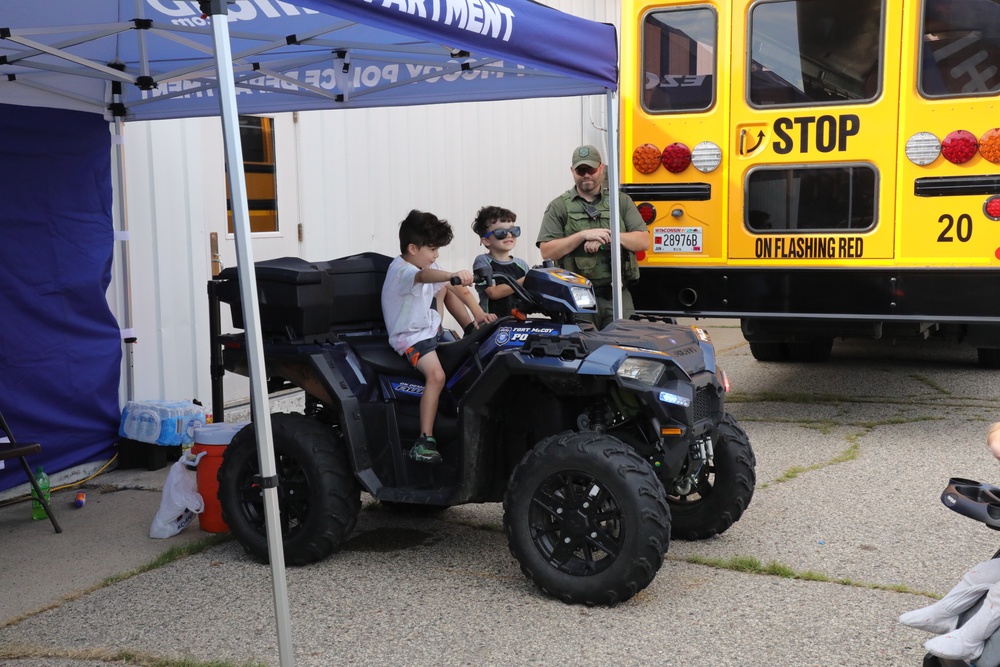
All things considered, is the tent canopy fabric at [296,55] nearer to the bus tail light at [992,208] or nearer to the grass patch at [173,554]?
the grass patch at [173,554]

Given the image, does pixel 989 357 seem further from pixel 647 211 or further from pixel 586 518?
pixel 586 518

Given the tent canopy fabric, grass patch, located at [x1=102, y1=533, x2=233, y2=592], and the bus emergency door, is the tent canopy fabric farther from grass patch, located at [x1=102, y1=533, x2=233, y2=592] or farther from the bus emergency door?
grass patch, located at [x1=102, y1=533, x2=233, y2=592]

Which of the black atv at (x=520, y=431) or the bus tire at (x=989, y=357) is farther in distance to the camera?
the bus tire at (x=989, y=357)

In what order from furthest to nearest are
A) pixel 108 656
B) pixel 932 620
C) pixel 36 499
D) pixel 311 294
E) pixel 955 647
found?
pixel 36 499 → pixel 311 294 → pixel 108 656 → pixel 932 620 → pixel 955 647

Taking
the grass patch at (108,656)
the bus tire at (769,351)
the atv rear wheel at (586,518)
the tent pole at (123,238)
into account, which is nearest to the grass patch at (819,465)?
the atv rear wheel at (586,518)

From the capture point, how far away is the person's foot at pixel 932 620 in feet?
9.57

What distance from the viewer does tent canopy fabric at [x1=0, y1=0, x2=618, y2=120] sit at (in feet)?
15.0

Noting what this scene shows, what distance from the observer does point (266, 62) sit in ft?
20.0

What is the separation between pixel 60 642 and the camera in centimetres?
404

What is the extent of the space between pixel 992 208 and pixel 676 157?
6.43 ft

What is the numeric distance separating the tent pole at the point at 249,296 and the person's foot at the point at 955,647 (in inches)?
78.4

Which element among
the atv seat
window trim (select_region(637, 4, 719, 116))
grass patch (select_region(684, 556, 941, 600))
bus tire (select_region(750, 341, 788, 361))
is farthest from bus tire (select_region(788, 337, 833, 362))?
the atv seat

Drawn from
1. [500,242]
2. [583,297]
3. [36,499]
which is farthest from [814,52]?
[36,499]

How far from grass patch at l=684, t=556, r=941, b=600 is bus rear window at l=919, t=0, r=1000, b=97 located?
3499mm
